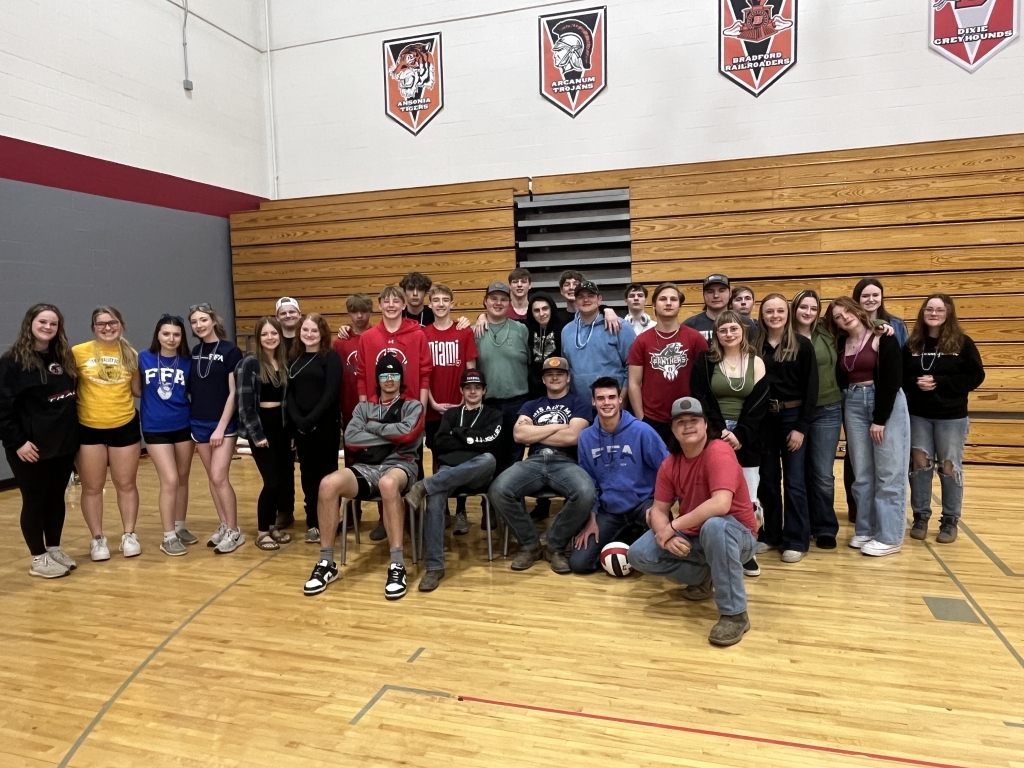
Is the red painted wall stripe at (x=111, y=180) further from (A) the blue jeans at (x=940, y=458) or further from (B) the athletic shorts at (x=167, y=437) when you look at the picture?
(A) the blue jeans at (x=940, y=458)

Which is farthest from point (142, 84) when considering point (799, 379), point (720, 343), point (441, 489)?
point (799, 379)

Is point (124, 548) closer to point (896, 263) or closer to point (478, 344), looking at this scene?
point (478, 344)

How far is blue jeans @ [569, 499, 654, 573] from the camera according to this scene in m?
3.82

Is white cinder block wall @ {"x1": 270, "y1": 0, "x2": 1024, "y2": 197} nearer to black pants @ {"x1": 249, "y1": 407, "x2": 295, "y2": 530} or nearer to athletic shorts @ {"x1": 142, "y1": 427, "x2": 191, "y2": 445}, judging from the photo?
black pants @ {"x1": 249, "y1": 407, "x2": 295, "y2": 530}

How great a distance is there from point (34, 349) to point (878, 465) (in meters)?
5.01

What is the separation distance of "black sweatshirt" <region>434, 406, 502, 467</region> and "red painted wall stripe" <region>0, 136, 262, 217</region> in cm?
542

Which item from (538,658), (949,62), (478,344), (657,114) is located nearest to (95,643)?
(538,658)

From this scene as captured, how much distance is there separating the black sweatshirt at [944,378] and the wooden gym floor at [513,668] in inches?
33.6

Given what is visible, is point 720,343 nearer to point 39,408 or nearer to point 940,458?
point 940,458

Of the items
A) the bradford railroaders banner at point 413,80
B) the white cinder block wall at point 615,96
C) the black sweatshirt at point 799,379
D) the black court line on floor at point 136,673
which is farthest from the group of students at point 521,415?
the bradford railroaders banner at point 413,80

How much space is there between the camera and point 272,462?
4.38m

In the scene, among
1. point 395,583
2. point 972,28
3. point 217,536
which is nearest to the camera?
point 395,583

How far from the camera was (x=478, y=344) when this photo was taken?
14.8ft

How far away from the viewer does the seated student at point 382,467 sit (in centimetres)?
373
